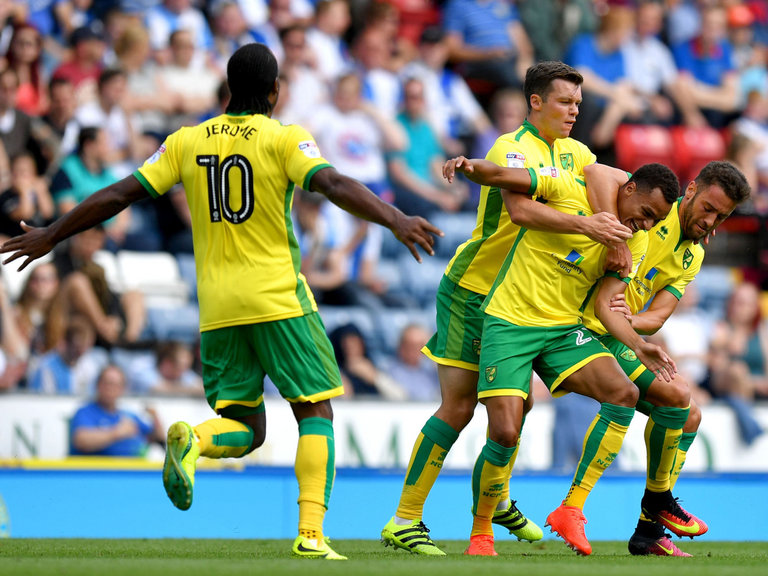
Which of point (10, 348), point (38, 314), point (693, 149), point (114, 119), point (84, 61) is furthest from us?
point (693, 149)

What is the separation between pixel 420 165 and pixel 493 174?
22.8ft

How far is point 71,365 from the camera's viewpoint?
10211mm

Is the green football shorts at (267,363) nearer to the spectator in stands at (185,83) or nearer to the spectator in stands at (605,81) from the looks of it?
the spectator in stands at (185,83)

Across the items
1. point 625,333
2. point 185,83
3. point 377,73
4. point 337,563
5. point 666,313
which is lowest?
point 337,563

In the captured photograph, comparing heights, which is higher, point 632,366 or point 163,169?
point 163,169

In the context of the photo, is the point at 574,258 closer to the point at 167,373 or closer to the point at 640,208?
the point at 640,208

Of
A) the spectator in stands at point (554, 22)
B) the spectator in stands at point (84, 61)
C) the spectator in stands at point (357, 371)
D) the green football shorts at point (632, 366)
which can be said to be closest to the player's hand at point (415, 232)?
the green football shorts at point (632, 366)

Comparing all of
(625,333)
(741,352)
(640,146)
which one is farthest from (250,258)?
(640,146)

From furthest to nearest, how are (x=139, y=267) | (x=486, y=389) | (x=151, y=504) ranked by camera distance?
(x=139, y=267) → (x=151, y=504) → (x=486, y=389)

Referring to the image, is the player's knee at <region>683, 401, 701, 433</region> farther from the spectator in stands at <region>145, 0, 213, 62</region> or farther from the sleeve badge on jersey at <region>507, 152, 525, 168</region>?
the spectator in stands at <region>145, 0, 213, 62</region>

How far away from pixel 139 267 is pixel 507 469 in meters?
5.53

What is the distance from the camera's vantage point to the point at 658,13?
14.9 metres

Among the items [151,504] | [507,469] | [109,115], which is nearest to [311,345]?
[507,469]

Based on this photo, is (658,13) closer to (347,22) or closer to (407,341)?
(347,22)
